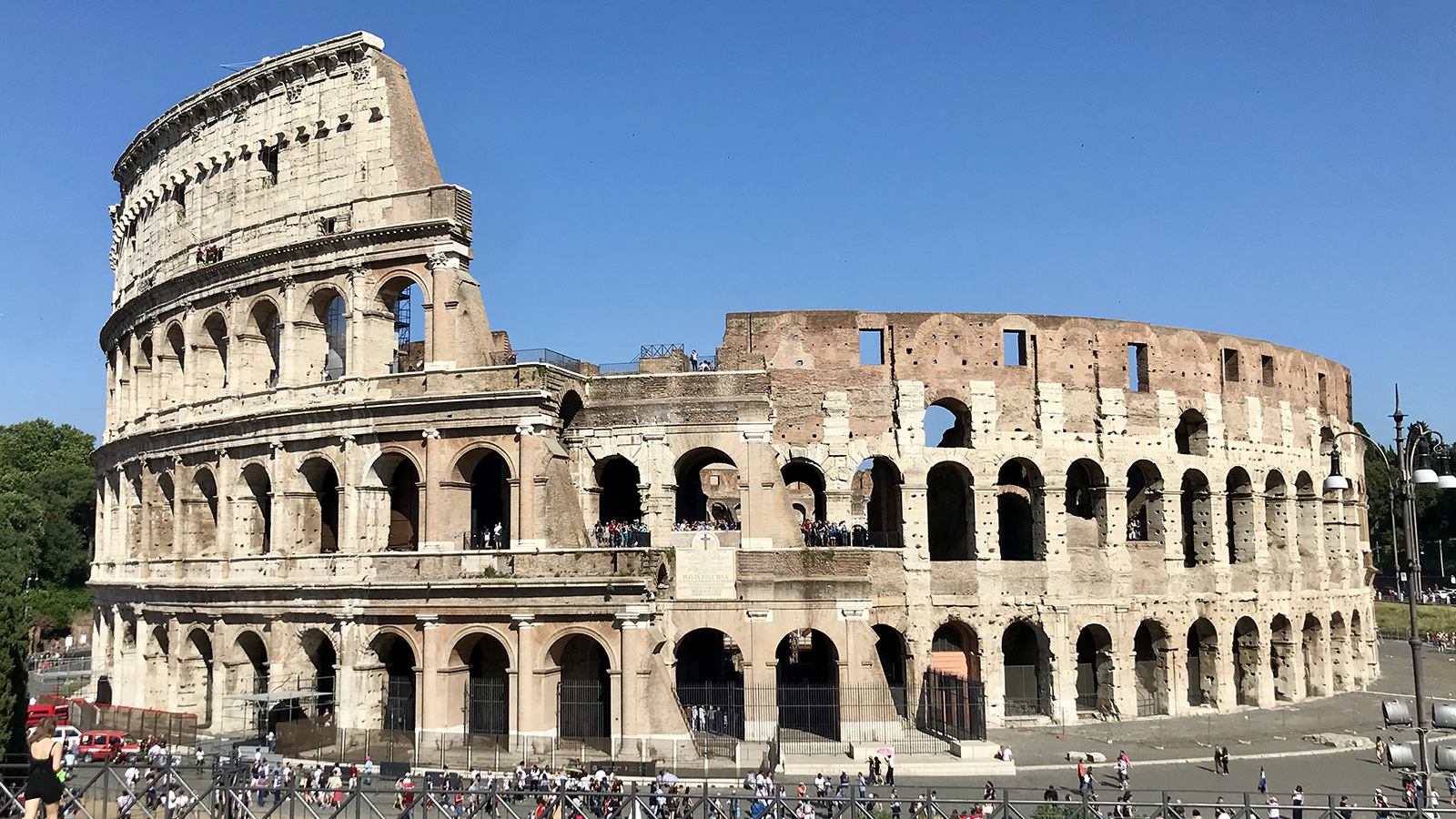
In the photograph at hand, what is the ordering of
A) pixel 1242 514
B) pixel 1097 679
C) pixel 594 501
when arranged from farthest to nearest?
pixel 1242 514 < pixel 1097 679 < pixel 594 501

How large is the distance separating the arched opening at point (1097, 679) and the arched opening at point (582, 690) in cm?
1493

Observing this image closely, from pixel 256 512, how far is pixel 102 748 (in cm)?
731

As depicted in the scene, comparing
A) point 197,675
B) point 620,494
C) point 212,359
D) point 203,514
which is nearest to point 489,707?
point 620,494

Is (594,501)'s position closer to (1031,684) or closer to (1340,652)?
(1031,684)

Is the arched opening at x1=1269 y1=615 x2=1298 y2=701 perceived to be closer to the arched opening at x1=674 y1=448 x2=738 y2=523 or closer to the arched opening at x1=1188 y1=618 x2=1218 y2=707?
the arched opening at x1=1188 y1=618 x2=1218 y2=707

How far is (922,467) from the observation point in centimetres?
3253

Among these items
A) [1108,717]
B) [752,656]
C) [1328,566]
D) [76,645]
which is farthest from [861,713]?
[76,645]

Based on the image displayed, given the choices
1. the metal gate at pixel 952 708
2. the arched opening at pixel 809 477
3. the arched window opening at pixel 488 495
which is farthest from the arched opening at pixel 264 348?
the metal gate at pixel 952 708

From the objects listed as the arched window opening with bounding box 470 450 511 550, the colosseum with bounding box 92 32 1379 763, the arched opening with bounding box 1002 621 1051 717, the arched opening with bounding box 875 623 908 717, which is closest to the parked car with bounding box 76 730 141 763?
the colosseum with bounding box 92 32 1379 763

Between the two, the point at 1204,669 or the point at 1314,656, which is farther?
the point at 1314,656

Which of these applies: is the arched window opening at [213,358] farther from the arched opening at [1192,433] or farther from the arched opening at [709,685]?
the arched opening at [1192,433]

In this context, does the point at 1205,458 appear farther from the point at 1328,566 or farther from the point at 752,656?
the point at 752,656

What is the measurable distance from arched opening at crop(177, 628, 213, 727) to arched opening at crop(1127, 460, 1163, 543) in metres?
28.6

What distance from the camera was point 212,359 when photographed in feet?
109
